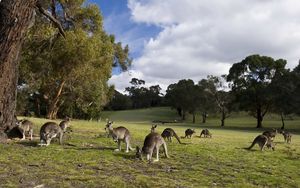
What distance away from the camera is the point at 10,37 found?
15.1m

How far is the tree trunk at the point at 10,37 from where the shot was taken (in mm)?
14992

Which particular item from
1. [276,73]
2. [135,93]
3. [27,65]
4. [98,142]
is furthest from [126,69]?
[135,93]

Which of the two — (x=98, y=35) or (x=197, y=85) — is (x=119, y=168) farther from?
(x=197, y=85)

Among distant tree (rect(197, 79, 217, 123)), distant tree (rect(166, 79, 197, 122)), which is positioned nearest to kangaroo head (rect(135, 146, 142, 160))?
→ distant tree (rect(197, 79, 217, 123))

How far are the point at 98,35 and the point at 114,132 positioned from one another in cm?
2942

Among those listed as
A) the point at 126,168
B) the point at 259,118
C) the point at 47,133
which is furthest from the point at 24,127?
the point at 259,118

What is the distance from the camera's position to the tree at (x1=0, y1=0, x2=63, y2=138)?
590 inches

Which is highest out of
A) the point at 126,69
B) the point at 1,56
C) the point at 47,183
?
the point at 126,69

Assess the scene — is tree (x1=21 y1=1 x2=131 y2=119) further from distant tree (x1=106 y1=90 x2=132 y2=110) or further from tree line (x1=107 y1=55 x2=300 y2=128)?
distant tree (x1=106 y1=90 x2=132 y2=110)

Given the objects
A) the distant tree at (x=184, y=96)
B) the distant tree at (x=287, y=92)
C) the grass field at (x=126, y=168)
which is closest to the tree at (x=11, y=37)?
the grass field at (x=126, y=168)

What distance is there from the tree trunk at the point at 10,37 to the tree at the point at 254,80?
6145cm

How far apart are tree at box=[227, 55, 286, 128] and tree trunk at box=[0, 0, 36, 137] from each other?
61448 millimetres

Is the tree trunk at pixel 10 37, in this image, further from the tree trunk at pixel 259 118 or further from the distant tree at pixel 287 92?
the tree trunk at pixel 259 118

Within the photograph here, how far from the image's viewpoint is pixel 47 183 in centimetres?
1030
